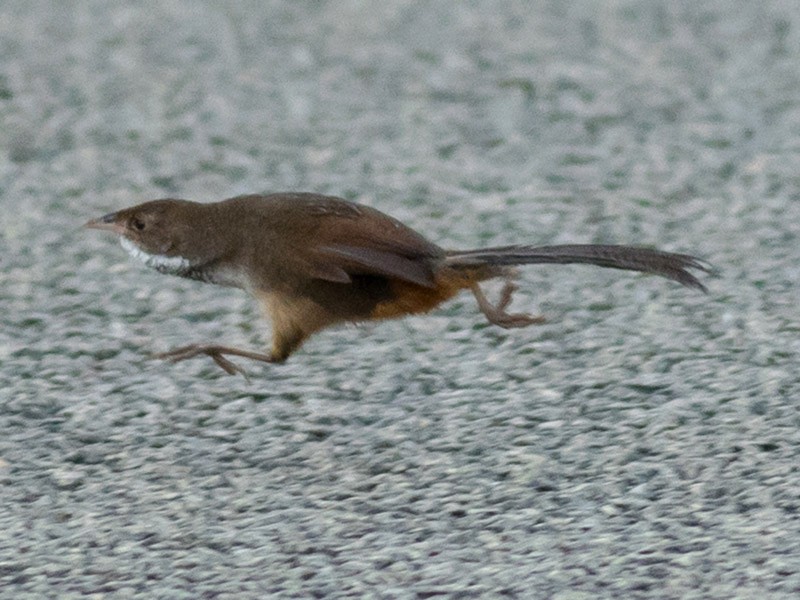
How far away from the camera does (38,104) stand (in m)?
Answer: 8.91

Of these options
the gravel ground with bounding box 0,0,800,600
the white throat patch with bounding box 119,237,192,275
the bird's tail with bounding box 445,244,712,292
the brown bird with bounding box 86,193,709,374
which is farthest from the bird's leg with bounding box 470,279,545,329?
the white throat patch with bounding box 119,237,192,275

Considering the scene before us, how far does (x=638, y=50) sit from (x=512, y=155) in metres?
1.67

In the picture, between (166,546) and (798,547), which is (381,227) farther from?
(798,547)

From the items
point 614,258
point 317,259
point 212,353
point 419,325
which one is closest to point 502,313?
point 614,258

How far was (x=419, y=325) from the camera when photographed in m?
6.36

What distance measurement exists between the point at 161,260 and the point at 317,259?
24.6 inches

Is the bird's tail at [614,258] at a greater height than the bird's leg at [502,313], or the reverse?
the bird's tail at [614,258]

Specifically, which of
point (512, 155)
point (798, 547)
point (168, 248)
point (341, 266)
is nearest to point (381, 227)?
point (341, 266)

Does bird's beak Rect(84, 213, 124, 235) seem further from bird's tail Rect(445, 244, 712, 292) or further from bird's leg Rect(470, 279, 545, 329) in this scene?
bird's tail Rect(445, 244, 712, 292)

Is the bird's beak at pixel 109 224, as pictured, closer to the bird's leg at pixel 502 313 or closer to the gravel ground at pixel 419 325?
the gravel ground at pixel 419 325

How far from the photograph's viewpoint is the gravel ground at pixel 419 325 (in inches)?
178

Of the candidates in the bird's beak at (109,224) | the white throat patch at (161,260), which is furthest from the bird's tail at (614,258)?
the bird's beak at (109,224)

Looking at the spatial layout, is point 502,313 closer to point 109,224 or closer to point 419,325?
point 419,325

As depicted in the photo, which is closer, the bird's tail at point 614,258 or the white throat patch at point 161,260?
the bird's tail at point 614,258
